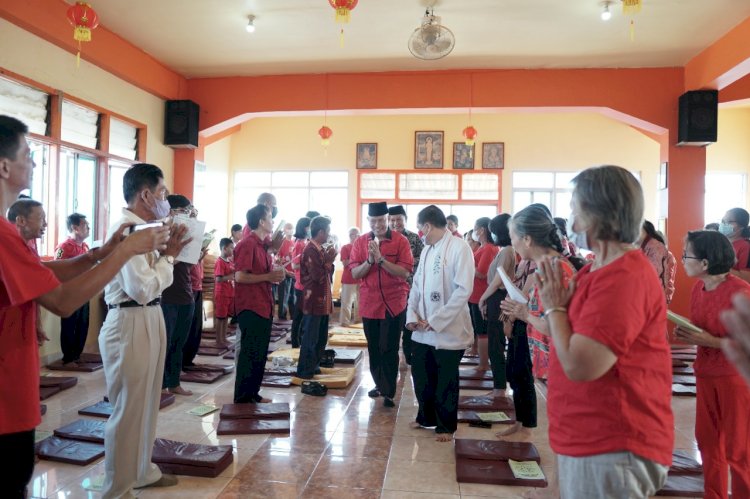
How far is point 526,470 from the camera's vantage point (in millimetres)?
2938

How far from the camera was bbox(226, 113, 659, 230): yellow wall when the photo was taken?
429 inches

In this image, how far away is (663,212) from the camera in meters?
7.12

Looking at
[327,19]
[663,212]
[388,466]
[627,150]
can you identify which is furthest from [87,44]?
[627,150]

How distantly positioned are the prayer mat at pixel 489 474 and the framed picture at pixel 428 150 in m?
8.76

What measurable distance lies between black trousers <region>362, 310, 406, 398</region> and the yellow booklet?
1328 mm

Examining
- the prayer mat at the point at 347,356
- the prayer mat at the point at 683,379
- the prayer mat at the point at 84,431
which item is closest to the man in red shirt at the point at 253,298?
the prayer mat at the point at 84,431

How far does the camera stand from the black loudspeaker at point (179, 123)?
7.37 meters

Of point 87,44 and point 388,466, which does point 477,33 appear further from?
point 388,466

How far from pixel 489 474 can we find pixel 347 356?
3043 mm

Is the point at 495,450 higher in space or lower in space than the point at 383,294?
lower

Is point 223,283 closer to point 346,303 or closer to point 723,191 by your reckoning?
point 346,303

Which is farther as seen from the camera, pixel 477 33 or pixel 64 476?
pixel 477 33

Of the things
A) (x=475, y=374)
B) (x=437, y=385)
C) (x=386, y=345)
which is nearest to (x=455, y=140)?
(x=475, y=374)

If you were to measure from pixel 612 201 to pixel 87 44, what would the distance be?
5999 mm
